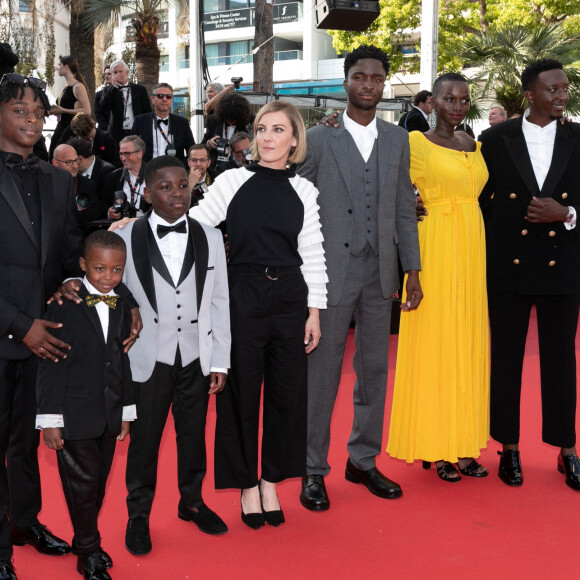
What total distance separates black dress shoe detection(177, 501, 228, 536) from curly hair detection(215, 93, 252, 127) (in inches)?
187

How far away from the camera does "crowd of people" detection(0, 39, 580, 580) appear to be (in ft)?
9.59

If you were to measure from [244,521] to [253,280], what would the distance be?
1.12 meters

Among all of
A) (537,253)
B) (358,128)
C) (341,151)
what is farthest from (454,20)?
(341,151)

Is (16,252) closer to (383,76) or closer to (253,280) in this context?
(253,280)

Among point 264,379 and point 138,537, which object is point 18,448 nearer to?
point 138,537

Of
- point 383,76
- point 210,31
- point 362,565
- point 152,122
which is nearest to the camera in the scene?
point 362,565

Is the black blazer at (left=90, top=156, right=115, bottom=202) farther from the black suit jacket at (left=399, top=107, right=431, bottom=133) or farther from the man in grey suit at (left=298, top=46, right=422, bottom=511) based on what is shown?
the man in grey suit at (left=298, top=46, right=422, bottom=511)

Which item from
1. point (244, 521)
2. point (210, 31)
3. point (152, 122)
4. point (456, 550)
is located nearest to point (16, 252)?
point (244, 521)

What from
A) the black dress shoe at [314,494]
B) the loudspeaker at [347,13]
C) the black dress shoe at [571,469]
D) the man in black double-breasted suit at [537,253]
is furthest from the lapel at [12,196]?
the loudspeaker at [347,13]

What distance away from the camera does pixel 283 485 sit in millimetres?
4035

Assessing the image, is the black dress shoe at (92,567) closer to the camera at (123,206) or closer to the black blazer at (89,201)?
the camera at (123,206)

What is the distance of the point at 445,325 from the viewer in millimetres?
3963

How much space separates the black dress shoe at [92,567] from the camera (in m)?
2.94

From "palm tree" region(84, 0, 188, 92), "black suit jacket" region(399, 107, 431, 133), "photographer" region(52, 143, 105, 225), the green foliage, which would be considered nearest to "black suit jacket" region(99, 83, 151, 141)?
"photographer" region(52, 143, 105, 225)
